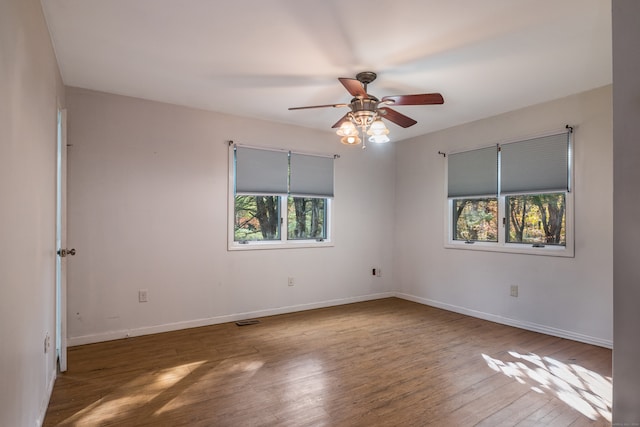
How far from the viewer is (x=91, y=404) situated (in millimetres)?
2238

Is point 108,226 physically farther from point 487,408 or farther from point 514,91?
point 514,91

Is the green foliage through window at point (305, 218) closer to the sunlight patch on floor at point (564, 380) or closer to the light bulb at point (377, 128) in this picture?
the light bulb at point (377, 128)

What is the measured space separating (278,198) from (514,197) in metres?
2.88

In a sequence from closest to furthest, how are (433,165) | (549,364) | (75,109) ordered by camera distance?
(549,364) → (75,109) → (433,165)

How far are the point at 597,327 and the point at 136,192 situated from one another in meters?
4.77

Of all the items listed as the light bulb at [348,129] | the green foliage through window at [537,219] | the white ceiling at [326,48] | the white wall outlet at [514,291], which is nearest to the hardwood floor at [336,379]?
the white wall outlet at [514,291]

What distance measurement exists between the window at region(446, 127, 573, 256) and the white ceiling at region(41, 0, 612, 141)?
2.07ft

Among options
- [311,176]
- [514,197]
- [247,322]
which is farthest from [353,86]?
[247,322]

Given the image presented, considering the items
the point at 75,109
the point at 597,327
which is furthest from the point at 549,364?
the point at 75,109

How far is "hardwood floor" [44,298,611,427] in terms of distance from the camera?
2.13 metres

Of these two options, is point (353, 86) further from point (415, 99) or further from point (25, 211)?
point (25, 211)

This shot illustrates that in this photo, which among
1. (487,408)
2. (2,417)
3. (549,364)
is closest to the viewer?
(2,417)
